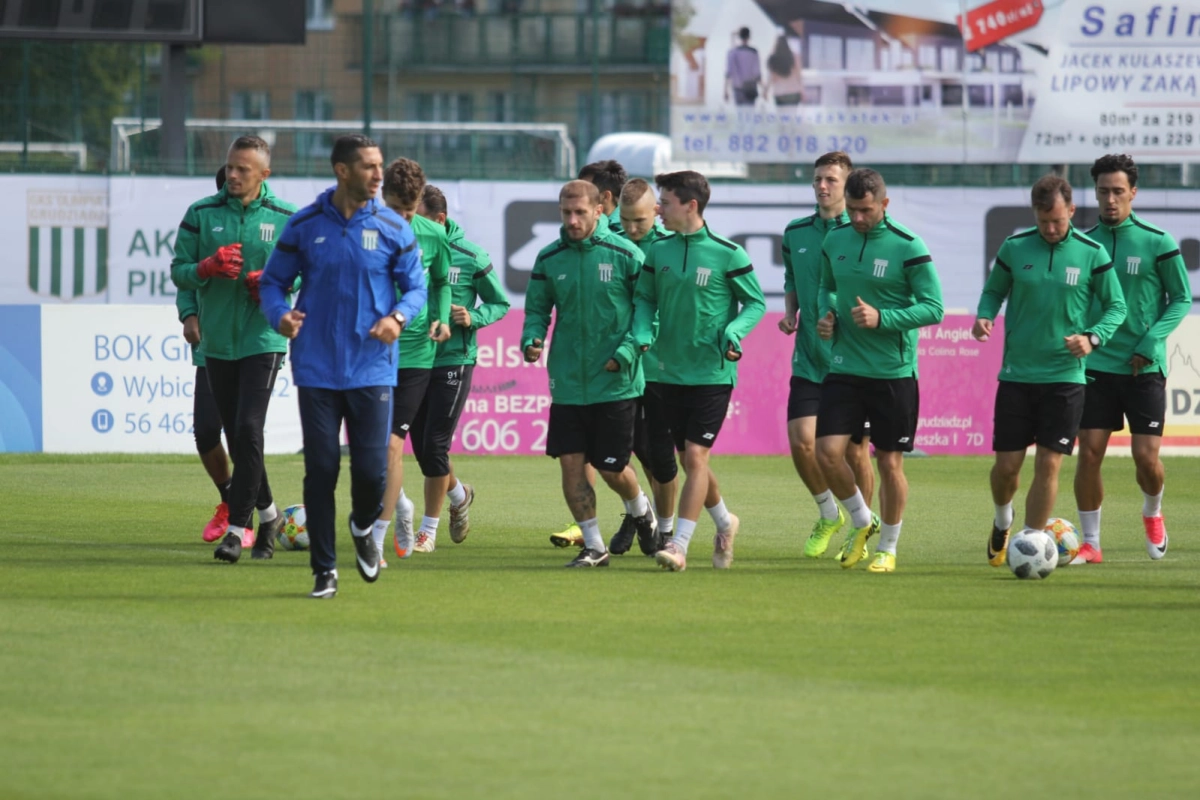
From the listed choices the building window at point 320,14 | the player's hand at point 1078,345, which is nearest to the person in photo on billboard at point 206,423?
the player's hand at point 1078,345

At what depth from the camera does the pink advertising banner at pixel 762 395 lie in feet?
68.8

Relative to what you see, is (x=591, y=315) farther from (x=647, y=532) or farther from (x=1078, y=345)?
(x=1078, y=345)

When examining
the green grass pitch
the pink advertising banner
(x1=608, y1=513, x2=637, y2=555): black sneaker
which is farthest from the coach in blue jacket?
the pink advertising banner

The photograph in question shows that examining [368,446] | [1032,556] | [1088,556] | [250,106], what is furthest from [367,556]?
[250,106]

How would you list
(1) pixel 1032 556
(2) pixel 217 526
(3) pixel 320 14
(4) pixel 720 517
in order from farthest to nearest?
(3) pixel 320 14 → (2) pixel 217 526 → (4) pixel 720 517 → (1) pixel 1032 556

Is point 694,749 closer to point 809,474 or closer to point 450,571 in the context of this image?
point 450,571

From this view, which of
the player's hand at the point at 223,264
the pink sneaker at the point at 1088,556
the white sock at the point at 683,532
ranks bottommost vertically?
the pink sneaker at the point at 1088,556

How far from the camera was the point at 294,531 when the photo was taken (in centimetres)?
1134

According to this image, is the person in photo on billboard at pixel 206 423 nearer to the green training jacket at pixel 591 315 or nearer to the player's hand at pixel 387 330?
the green training jacket at pixel 591 315

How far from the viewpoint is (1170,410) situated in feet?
71.7

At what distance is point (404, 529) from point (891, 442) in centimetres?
280

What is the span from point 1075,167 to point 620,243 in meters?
18.5

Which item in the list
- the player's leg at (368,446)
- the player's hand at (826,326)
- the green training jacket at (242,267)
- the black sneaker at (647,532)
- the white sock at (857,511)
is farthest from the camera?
the black sneaker at (647,532)

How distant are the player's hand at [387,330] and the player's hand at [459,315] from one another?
220 cm
